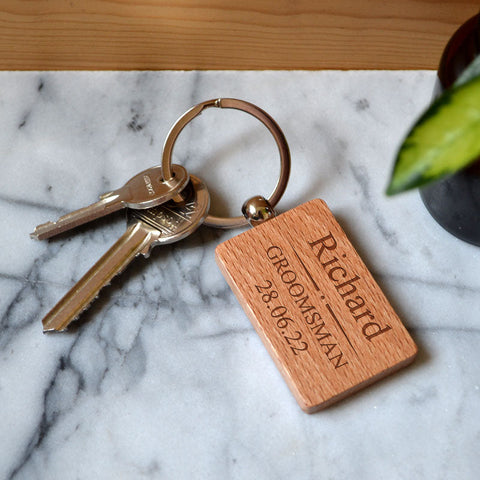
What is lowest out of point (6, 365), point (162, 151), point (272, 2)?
point (6, 365)

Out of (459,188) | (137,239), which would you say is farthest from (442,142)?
(137,239)

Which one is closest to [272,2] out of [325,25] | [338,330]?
[325,25]

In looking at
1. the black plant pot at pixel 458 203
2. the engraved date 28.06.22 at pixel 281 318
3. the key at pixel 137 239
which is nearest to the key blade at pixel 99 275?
the key at pixel 137 239

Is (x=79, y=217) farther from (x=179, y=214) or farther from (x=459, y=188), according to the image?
(x=459, y=188)

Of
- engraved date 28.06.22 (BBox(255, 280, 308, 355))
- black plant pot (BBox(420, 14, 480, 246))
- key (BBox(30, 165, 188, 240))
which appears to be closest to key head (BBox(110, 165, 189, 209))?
key (BBox(30, 165, 188, 240))

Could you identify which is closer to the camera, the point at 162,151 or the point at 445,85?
the point at 445,85

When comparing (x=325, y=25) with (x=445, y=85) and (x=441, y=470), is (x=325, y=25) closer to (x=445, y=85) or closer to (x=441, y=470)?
(x=445, y=85)

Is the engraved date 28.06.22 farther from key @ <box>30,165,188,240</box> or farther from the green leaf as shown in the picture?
the green leaf

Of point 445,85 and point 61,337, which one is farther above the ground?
point 445,85
